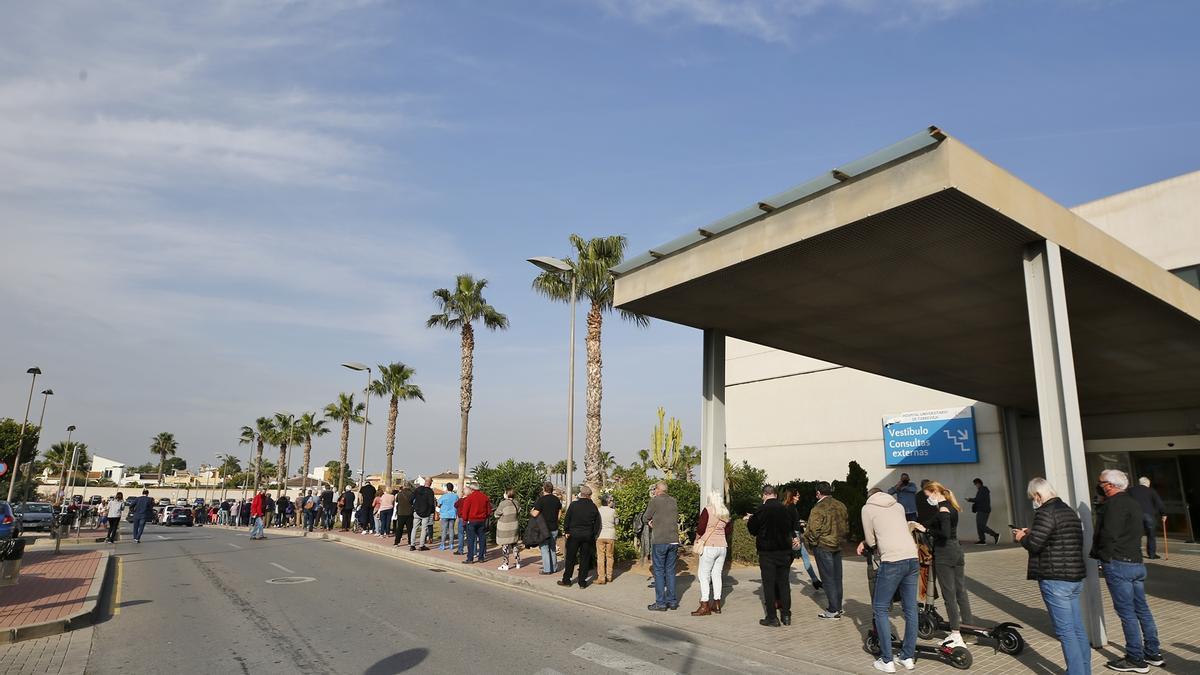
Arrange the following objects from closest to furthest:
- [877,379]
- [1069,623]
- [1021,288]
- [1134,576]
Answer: [1069,623] → [1134,576] → [1021,288] → [877,379]

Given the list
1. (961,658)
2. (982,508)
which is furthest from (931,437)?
(961,658)

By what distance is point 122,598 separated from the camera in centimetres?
1035

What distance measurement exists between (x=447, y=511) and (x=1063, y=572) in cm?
1391

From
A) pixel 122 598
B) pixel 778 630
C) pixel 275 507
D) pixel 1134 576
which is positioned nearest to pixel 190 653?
pixel 122 598

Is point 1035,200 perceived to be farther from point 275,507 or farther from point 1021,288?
point 275,507

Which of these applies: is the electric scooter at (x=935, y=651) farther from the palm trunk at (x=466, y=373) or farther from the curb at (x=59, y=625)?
the palm trunk at (x=466, y=373)

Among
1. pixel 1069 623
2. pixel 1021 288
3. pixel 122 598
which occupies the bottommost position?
pixel 122 598

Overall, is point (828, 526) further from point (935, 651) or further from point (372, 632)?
point (372, 632)

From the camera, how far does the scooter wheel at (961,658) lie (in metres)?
6.39

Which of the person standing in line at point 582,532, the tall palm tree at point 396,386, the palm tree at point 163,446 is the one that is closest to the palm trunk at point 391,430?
the tall palm tree at point 396,386

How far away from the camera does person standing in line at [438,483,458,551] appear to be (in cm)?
1691

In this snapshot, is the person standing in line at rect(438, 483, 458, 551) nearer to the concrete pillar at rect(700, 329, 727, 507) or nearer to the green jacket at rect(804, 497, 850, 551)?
the concrete pillar at rect(700, 329, 727, 507)

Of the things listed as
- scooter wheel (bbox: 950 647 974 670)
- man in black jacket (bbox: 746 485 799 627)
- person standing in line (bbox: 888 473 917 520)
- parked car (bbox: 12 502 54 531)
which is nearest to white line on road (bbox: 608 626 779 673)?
man in black jacket (bbox: 746 485 799 627)

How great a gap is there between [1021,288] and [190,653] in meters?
11.9
